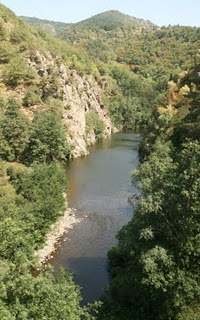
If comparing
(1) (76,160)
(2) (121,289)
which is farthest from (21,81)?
(2) (121,289)

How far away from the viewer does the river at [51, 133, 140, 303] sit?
36219mm

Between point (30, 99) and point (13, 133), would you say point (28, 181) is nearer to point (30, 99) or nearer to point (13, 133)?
point (13, 133)

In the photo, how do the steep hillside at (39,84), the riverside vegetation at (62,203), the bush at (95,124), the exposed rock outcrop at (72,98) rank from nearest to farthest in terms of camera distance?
the riverside vegetation at (62,203) → the steep hillside at (39,84) → the exposed rock outcrop at (72,98) → the bush at (95,124)

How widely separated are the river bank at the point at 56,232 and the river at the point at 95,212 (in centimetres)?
63

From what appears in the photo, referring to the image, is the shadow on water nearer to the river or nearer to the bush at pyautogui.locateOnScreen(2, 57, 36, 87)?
the river

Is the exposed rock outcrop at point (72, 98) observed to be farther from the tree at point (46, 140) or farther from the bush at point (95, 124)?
the tree at point (46, 140)

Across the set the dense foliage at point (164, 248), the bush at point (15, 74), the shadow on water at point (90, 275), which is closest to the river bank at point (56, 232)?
the shadow on water at point (90, 275)

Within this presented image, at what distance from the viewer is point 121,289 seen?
28047 millimetres

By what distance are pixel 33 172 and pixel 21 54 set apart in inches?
2097

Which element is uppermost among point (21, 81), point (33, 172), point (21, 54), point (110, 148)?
point (21, 54)

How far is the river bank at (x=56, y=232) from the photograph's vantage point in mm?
39094

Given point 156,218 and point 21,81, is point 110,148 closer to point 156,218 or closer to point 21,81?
point 21,81

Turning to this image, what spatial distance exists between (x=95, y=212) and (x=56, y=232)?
8.78 meters

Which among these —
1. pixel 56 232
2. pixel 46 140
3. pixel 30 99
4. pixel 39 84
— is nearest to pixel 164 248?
pixel 56 232
